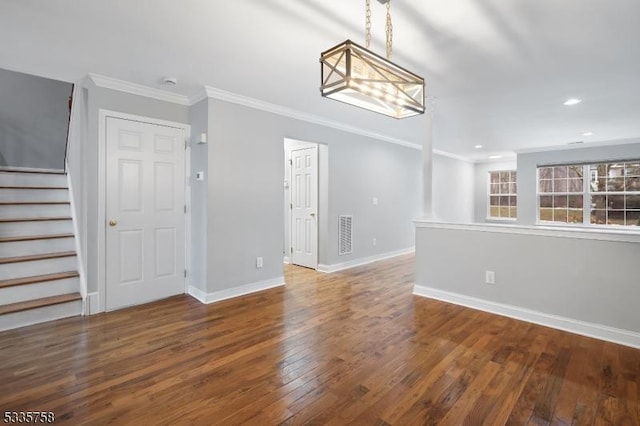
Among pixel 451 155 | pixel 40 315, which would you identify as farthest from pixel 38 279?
pixel 451 155

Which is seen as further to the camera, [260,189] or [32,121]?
[32,121]

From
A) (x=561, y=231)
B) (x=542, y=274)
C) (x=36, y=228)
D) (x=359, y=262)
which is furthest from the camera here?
(x=359, y=262)

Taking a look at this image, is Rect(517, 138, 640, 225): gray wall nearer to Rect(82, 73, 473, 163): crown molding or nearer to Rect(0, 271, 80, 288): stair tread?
Rect(82, 73, 473, 163): crown molding

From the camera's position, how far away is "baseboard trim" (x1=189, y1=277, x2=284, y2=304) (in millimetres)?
3627

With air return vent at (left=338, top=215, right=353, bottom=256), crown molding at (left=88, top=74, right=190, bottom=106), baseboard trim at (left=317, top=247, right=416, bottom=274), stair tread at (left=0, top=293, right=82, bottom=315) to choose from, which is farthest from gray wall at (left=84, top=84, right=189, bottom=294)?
air return vent at (left=338, top=215, right=353, bottom=256)

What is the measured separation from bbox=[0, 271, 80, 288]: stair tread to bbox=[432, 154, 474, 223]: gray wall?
6.77 m

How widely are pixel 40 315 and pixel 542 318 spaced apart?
15.9 ft

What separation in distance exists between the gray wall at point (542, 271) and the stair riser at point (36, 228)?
4.32 meters

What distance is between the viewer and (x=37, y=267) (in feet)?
10.7

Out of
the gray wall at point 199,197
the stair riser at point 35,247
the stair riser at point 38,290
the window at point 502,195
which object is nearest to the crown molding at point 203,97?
the gray wall at point 199,197

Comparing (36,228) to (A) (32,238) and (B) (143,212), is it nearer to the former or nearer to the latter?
(A) (32,238)

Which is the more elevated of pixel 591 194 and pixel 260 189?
pixel 591 194

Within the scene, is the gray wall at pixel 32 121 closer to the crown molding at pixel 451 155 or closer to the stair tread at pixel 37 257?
the stair tread at pixel 37 257

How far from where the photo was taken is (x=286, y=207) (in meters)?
5.73
